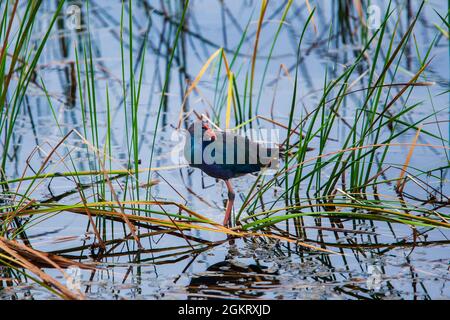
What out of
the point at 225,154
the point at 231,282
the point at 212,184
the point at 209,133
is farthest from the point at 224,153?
the point at 231,282

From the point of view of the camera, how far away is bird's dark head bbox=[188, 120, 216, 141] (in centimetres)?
399

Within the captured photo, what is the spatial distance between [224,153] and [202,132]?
15 cm

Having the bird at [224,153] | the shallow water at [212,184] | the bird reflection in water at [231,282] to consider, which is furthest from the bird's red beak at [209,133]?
the bird reflection in water at [231,282]

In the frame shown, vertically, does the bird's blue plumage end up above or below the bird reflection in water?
above

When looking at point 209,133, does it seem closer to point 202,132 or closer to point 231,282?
point 202,132

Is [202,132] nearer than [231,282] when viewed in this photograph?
No

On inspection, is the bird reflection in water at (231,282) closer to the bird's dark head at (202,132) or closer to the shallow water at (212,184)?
the shallow water at (212,184)

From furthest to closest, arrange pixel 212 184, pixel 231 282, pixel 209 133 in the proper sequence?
pixel 212 184, pixel 209 133, pixel 231 282

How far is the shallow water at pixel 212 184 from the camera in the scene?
125 inches

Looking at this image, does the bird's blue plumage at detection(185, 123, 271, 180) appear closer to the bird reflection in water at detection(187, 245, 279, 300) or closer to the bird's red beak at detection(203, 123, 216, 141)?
the bird's red beak at detection(203, 123, 216, 141)

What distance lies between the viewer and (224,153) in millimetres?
4023

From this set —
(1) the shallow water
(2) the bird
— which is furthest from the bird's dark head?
(1) the shallow water

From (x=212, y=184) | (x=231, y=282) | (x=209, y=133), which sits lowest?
(x=231, y=282)

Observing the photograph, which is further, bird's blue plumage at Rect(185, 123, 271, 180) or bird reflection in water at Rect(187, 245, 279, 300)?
bird's blue plumage at Rect(185, 123, 271, 180)
